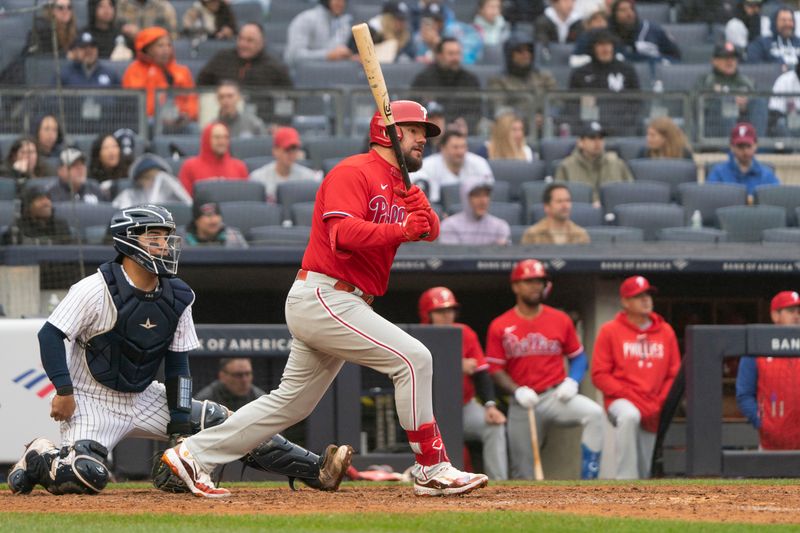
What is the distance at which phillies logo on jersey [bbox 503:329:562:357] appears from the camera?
28.9ft

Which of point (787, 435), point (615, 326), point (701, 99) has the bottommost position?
point (787, 435)

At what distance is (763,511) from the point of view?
5199mm

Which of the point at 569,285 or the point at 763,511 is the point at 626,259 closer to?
the point at 569,285

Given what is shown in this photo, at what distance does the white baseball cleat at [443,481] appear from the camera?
559 centimetres

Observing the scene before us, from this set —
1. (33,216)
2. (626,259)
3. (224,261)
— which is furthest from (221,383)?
(626,259)

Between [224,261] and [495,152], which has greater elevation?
[495,152]

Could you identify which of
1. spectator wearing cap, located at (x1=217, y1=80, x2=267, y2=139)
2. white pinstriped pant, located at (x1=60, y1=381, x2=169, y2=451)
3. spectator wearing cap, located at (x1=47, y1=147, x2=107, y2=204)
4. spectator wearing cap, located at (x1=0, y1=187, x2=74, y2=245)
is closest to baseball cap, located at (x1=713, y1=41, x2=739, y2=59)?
spectator wearing cap, located at (x1=217, y1=80, x2=267, y2=139)

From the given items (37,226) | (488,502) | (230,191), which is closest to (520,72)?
(230,191)

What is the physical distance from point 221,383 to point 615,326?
2.53 meters

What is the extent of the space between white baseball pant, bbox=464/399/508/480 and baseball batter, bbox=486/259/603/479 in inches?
9.6

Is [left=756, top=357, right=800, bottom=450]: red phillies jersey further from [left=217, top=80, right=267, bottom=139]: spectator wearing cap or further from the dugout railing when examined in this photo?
[left=217, top=80, right=267, bottom=139]: spectator wearing cap

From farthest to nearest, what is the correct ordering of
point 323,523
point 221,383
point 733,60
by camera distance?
point 733,60 → point 221,383 → point 323,523

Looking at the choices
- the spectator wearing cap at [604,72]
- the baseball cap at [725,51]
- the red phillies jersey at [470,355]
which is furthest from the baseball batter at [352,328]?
the baseball cap at [725,51]

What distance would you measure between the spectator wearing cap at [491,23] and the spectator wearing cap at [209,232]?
15.6ft
